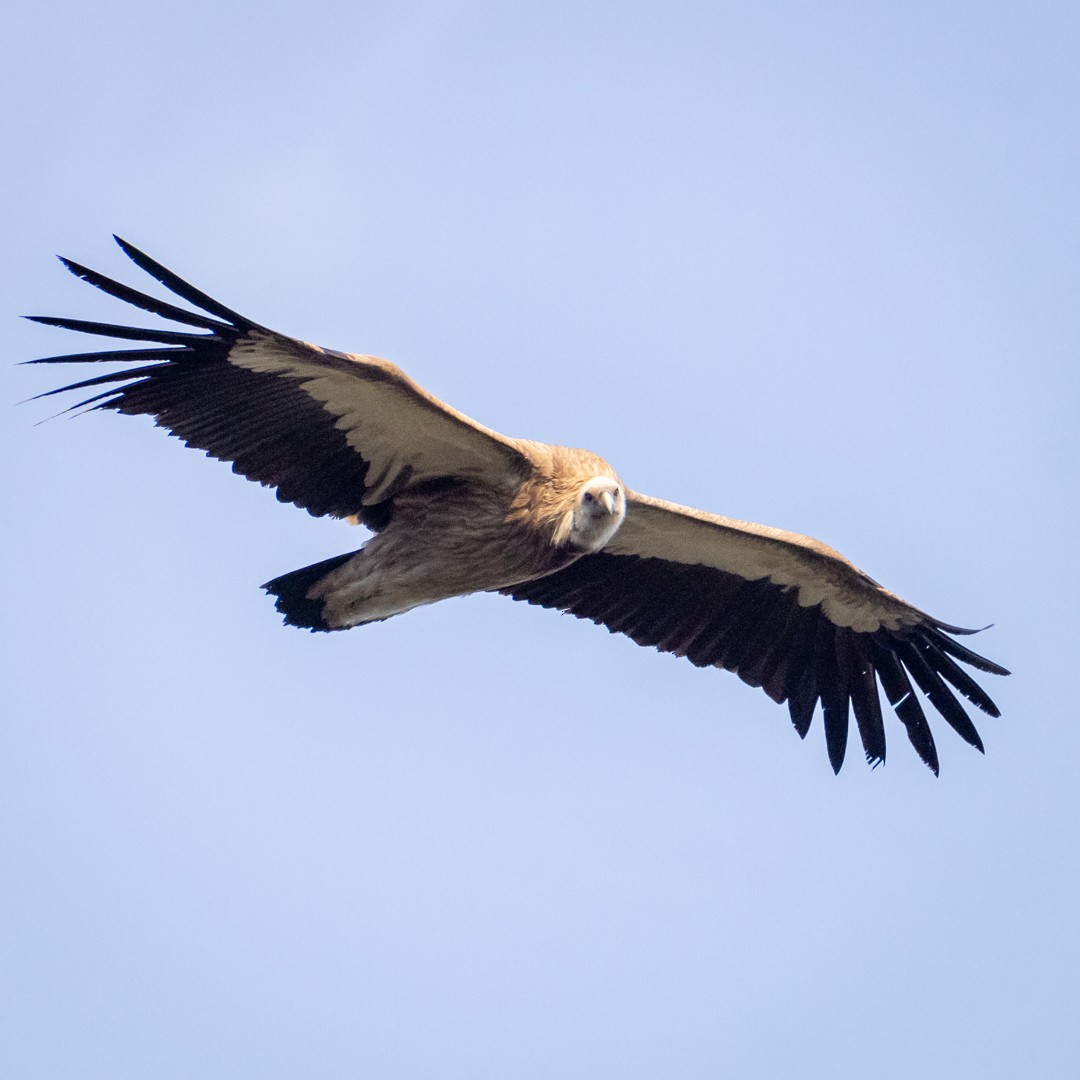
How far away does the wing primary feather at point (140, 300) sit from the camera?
26.2ft

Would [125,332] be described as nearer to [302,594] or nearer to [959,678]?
[302,594]

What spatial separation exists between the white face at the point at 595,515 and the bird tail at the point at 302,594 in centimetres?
136

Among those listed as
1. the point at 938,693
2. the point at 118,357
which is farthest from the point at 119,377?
the point at 938,693

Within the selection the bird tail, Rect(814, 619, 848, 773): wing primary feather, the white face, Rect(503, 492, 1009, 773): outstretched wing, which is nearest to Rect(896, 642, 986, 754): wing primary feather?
Rect(503, 492, 1009, 773): outstretched wing

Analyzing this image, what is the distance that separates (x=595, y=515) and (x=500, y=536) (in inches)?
27.0

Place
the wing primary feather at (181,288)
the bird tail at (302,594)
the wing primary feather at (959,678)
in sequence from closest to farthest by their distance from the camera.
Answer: the wing primary feather at (181,288), the bird tail at (302,594), the wing primary feather at (959,678)

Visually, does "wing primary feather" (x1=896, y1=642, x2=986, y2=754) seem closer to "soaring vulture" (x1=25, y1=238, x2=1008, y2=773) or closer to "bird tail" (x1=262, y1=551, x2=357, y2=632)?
"soaring vulture" (x1=25, y1=238, x2=1008, y2=773)

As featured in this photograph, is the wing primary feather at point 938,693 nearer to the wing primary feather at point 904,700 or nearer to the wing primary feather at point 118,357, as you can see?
the wing primary feather at point 904,700

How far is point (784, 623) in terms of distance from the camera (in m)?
10.9

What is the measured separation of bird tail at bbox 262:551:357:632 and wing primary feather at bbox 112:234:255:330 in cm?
163

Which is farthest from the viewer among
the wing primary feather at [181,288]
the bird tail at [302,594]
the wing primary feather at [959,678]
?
the wing primary feather at [959,678]

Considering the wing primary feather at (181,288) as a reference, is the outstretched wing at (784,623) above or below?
above

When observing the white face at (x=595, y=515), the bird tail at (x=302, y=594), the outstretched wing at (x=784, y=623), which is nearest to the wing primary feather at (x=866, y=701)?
the outstretched wing at (x=784, y=623)

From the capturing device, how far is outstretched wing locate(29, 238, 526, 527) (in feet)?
28.1
